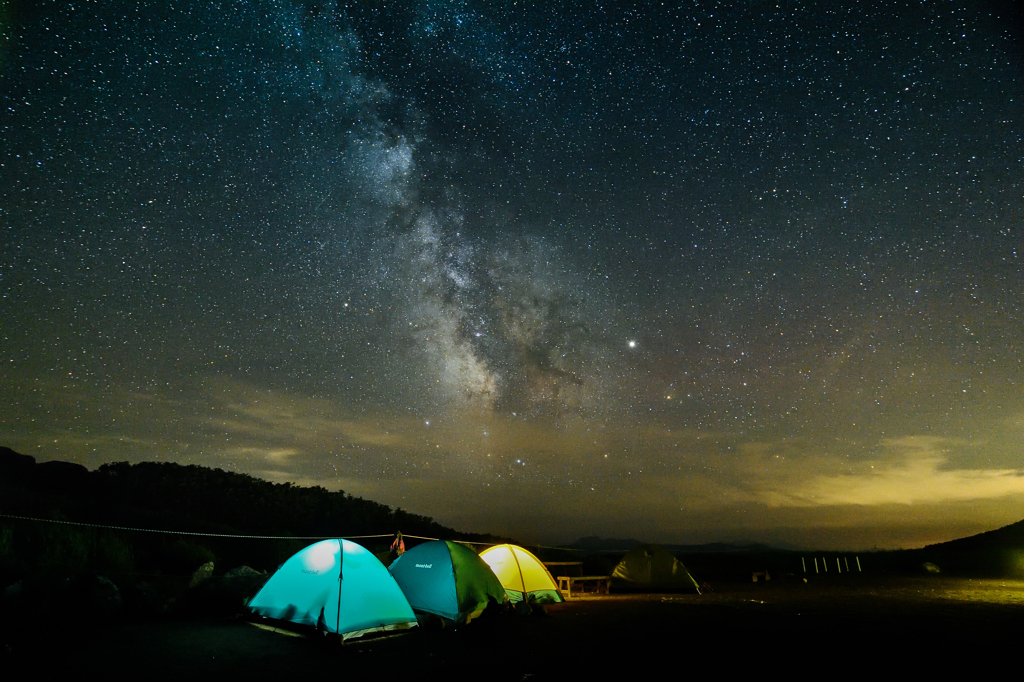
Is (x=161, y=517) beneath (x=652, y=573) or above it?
above

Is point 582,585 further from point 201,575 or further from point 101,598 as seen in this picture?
point 101,598

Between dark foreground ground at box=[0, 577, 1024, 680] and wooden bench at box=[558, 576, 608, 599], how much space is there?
4.45 meters

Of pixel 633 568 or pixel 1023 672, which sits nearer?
pixel 1023 672

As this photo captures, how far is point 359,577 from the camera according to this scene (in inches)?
376

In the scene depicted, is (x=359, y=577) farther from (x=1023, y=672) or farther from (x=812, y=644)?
(x=1023, y=672)

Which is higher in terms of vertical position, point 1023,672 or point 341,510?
point 341,510

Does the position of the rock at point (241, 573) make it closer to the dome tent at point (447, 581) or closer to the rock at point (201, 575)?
the rock at point (201, 575)

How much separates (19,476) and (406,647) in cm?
3499

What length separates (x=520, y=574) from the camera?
47.7ft

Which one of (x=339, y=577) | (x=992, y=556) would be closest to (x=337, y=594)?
(x=339, y=577)

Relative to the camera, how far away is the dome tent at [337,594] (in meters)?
9.09

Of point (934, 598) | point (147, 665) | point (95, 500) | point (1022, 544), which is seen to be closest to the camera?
point (147, 665)

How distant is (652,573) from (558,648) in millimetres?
11919

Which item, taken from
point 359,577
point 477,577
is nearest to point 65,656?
point 359,577
